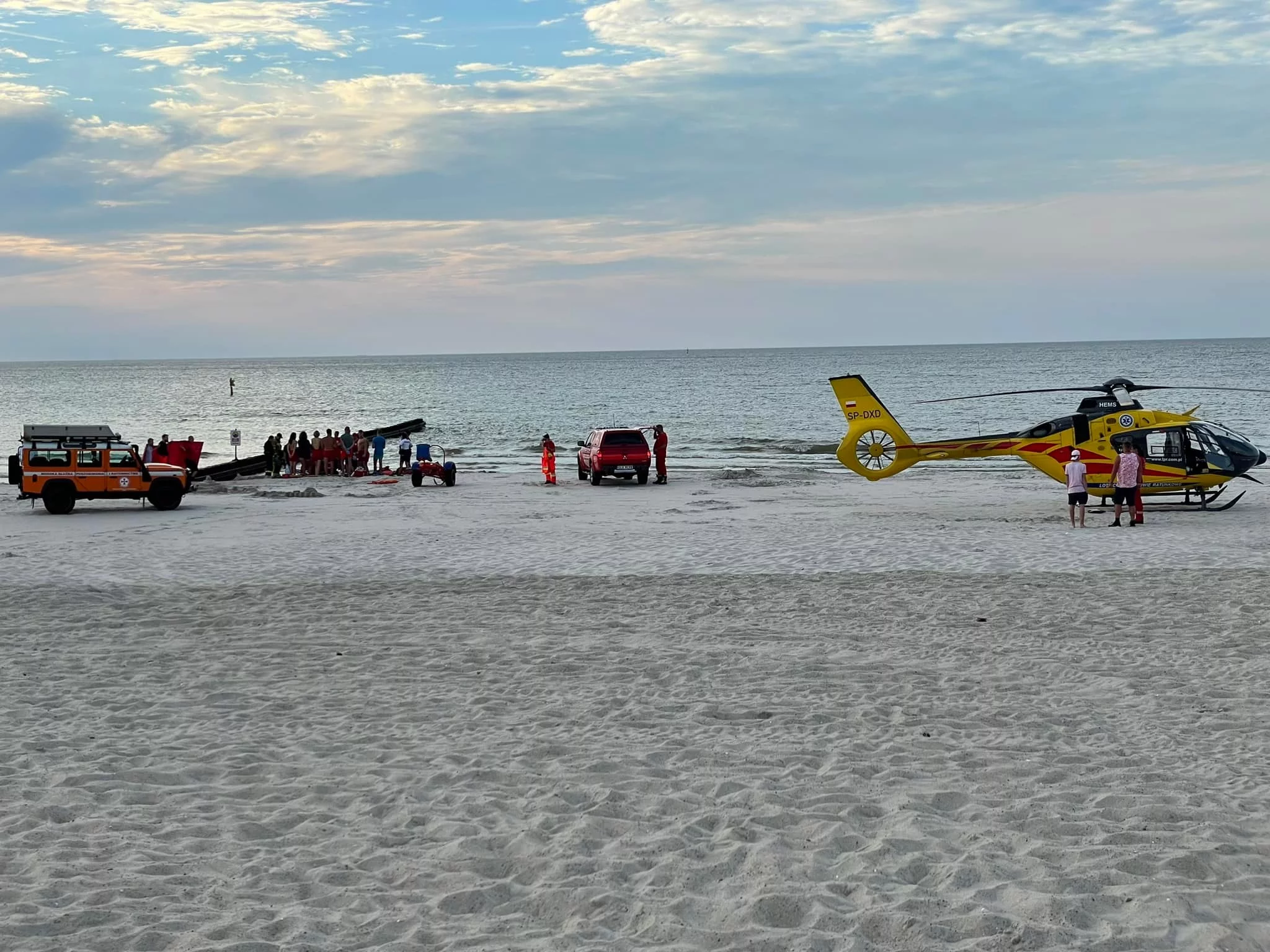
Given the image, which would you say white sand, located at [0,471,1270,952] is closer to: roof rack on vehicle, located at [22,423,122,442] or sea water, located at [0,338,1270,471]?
roof rack on vehicle, located at [22,423,122,442]

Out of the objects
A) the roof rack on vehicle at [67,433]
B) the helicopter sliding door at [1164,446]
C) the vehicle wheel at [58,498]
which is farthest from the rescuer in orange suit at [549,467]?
the helicopter sliding door at [1164,446]

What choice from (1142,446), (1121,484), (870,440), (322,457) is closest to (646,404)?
(322,457)

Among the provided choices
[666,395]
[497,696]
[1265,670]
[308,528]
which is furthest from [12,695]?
[666,395]

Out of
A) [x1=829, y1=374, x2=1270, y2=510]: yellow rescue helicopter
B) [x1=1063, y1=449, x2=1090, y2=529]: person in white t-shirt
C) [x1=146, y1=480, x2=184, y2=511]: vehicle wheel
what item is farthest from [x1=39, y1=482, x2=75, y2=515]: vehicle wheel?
[x1=1063, y1=449, x2=1090, y2=529]: person in white t-shirt

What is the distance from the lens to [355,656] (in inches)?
403

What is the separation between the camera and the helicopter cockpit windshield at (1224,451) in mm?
21016

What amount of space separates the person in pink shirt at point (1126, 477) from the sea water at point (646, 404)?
17477 mm

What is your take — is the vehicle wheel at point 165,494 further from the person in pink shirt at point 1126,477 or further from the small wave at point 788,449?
the small wave at point 788,449

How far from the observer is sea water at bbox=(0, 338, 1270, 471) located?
171ft

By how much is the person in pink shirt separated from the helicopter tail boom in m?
5.40

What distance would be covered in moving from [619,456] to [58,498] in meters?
12.7

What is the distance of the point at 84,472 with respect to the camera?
23.0 meters

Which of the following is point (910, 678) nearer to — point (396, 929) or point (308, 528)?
point (396, 929)

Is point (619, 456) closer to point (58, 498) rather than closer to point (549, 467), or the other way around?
point (549, 467)
